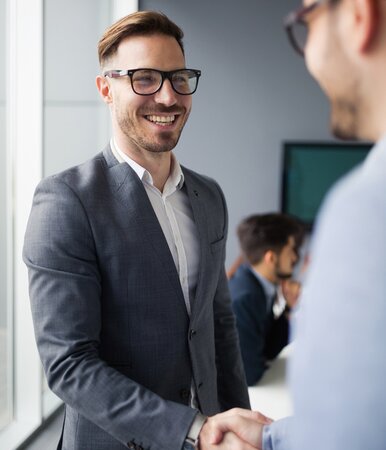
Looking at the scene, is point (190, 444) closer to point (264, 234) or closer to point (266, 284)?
point (266, 284)

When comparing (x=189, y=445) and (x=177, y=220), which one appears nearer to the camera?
(x=189, y=445)

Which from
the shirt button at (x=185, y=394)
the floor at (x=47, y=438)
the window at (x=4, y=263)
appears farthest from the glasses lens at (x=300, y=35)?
the floor at (x=47, y=438)

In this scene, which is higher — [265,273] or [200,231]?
[200,231]

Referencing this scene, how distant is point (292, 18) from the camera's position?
71 cm

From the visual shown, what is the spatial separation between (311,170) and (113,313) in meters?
3.97

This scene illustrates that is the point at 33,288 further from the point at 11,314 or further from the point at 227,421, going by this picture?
the point at 11,314

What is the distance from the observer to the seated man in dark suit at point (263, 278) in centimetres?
248

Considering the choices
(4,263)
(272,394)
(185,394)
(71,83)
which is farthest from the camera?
(71,83)

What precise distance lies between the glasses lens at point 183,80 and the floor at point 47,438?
217 centimetres

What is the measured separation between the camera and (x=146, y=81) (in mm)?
1451

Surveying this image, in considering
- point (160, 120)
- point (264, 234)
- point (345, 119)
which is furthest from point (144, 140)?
point (264, 234)

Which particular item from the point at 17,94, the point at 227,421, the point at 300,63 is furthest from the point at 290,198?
the point at 227,421

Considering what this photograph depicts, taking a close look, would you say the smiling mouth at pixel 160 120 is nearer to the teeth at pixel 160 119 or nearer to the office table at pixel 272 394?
the teeth at pixel 160 119

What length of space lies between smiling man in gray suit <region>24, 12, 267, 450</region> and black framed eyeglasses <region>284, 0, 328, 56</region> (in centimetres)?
66
